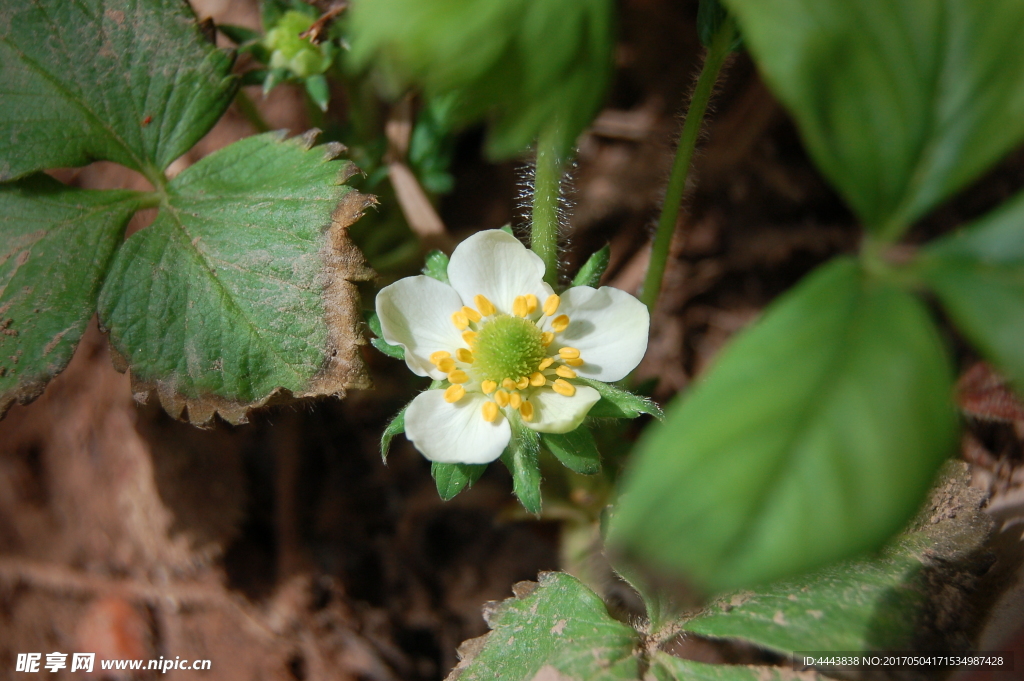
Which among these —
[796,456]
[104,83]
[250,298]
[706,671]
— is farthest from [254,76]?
[706,671]

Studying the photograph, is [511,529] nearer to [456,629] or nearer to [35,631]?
[456,629]

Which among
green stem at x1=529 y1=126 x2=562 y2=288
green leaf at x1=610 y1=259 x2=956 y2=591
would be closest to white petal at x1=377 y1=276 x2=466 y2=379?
green stem at x1=529 y1=126 x2=562 y2=288

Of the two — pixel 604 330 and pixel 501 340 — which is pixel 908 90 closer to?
pixel 604 330

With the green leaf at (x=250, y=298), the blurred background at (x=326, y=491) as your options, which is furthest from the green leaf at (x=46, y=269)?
the blurred background at (x=326, y=491)

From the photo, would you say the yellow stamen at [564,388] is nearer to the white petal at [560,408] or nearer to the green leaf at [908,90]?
the white petal at [560,408]

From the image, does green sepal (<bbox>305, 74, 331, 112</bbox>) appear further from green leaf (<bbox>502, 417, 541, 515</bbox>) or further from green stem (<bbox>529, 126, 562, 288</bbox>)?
green leaf (<bbox>502, 417, 541, 515</bbox>)
